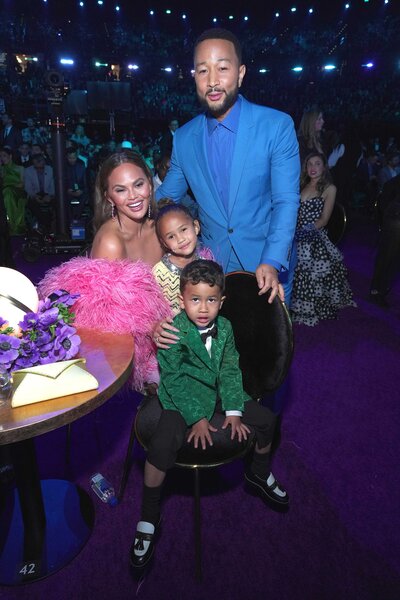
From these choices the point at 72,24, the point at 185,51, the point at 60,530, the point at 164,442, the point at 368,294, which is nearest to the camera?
the point at 164,442

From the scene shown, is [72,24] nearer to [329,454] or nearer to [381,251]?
[381,251]

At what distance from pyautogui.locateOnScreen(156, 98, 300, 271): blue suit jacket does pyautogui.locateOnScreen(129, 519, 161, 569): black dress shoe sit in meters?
1.35

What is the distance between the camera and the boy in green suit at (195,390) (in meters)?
1.71

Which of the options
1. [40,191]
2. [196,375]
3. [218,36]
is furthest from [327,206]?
[40,191]

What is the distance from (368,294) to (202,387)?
4192mm

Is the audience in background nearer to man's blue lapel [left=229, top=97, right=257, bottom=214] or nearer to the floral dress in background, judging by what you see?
the floral dress in background

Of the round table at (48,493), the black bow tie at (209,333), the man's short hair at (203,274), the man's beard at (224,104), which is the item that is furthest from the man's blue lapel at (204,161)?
the round table at (48,493)

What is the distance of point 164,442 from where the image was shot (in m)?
1.69

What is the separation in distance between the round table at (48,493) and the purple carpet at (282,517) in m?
0.08

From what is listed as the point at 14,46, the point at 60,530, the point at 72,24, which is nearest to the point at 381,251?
the point at 60,530

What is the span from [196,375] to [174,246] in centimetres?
66

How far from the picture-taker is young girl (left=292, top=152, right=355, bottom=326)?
4438 millimetres

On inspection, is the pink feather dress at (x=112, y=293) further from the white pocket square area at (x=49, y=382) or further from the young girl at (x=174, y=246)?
the white pocket square area at (x=49, y=382)

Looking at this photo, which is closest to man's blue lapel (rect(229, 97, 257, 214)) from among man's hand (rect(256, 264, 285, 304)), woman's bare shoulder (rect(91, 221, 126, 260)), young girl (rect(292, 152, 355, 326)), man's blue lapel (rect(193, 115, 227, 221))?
man's blue lapel (rect(193, 115, 227, 221))
